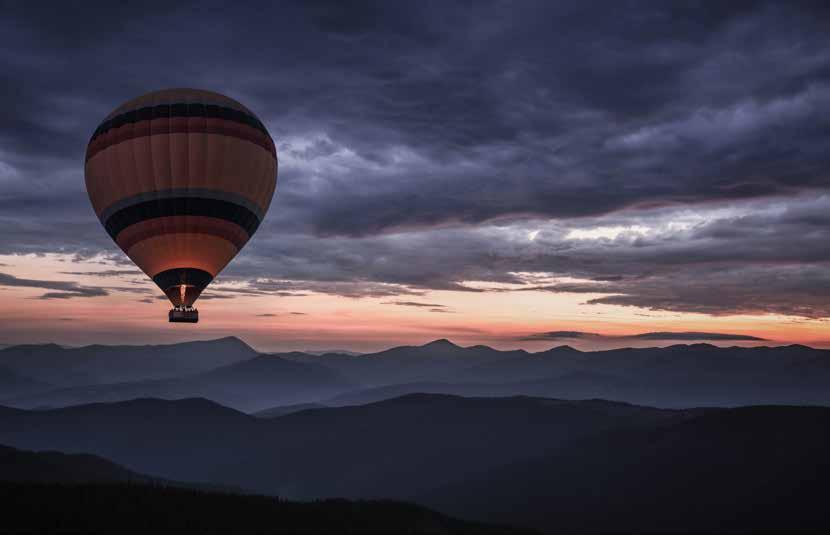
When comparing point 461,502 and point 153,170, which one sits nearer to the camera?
point 153,170

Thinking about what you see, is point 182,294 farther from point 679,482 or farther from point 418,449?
point 418,449

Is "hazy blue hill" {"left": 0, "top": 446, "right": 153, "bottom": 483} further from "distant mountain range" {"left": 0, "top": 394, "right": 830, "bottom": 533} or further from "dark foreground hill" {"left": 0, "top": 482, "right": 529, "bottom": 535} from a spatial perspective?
"dark foreground hill" {"left": 0, "top": 482, "right": 529, "bottom": 535}

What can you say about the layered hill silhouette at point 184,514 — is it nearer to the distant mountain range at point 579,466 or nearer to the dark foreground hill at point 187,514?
the dark foreground hill at point 187,514

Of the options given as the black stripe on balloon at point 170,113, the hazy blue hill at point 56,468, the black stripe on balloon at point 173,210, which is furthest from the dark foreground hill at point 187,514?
the hazy blue hill at point 56,468

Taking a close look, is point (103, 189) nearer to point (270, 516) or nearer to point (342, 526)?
A: point (270, 516)

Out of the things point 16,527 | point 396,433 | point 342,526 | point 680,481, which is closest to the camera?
point 16,527

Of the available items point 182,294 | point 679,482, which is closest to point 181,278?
point 182,294

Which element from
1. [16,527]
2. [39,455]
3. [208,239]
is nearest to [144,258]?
[208,239]
